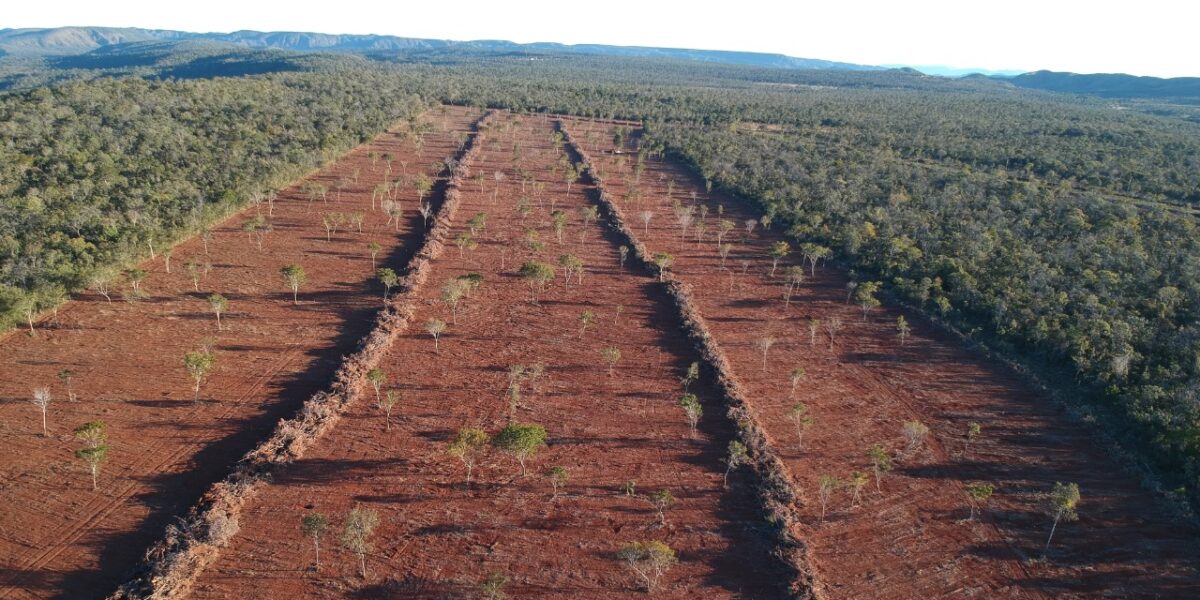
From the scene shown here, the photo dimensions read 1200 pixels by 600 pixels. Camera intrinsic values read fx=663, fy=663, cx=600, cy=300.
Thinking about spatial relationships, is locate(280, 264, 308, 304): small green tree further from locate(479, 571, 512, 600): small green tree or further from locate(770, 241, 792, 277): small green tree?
locate(770, 241, 792, 277): small green tree

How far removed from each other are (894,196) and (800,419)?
51851 mm

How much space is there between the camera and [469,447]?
1130 inches

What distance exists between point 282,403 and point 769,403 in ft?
81.1

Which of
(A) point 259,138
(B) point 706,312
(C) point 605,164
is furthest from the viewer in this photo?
(C) point 605,164

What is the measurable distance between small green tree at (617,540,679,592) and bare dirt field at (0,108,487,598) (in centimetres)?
1681

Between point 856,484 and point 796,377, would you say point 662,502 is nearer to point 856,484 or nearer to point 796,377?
point 856,484

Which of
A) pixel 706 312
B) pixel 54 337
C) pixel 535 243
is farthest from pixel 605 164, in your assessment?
pixel 54 337

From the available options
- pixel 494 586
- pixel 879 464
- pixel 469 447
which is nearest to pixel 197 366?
pixel 469 447

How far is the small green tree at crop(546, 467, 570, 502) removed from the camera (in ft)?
87.7

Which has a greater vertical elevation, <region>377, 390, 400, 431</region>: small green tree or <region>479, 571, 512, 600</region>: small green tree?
<region>377, 390, 400, 431</region>: small green tree

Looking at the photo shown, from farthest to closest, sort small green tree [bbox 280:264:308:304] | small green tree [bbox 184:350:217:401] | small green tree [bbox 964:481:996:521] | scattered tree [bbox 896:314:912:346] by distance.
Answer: small green tree [bbox 280:264:308:304] → scattered tree [bbox 896:314:912:346] → small green tree [bbox 184:350:217:401] → small green tree [bbox 964:481:996:521]

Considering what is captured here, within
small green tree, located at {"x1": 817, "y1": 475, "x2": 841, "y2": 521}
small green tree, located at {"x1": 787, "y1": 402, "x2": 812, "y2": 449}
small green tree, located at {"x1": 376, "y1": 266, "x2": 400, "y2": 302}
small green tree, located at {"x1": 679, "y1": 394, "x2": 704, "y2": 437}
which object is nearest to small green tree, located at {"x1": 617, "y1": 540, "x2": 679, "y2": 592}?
small green tree, located at {"x1": 817, "y1": 475, "x2": 841, "y2": 521}

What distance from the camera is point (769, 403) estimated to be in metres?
35.2

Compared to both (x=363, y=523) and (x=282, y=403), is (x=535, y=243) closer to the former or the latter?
(x=282, y=403)
